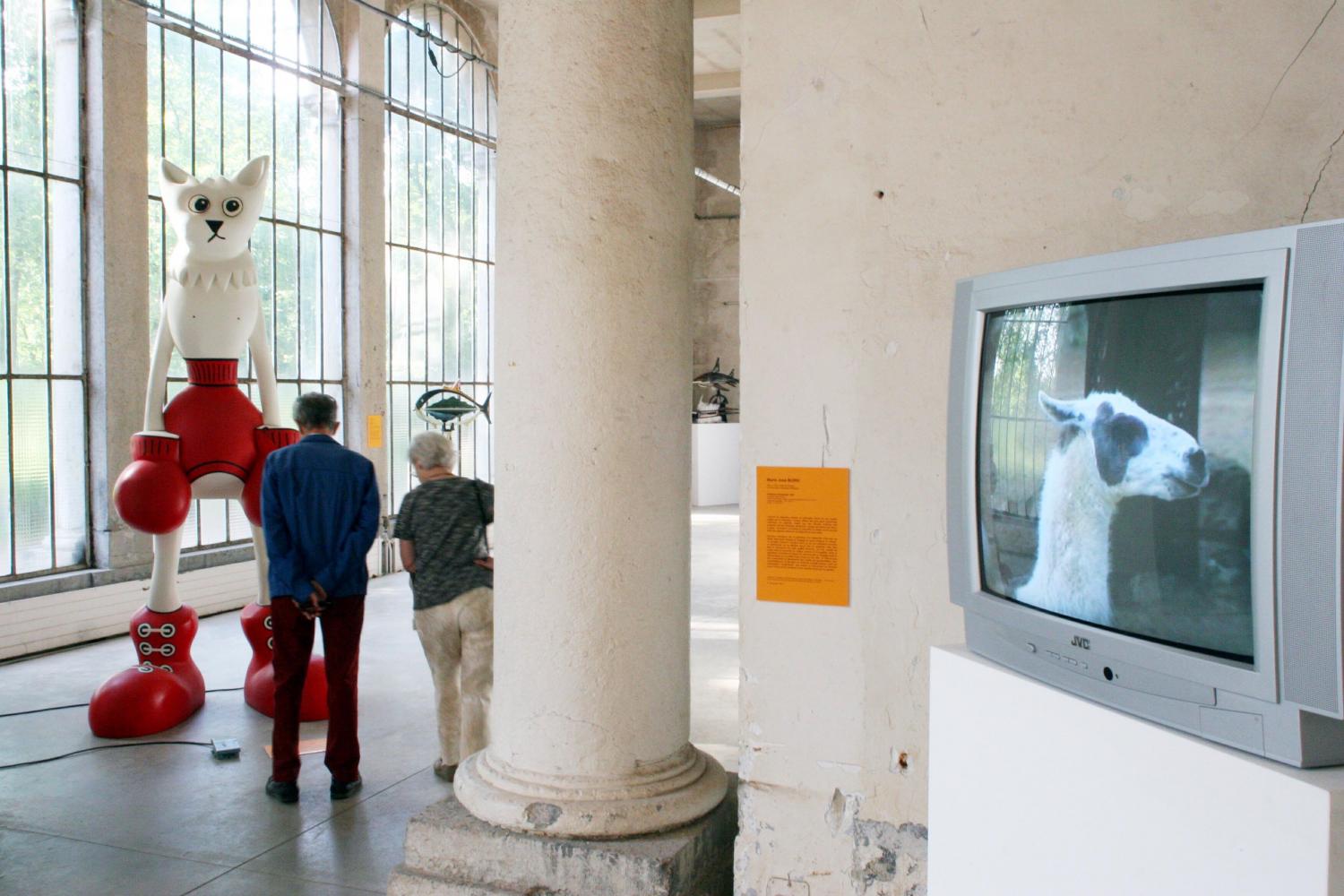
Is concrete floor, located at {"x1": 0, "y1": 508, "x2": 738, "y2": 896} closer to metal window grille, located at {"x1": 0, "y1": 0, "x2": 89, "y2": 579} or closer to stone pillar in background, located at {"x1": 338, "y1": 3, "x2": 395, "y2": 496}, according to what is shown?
metal window grille, located at {"x1": 0, "y1": 0, "x2": 89, "y2": 579}

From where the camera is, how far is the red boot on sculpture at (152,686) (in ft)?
17.3

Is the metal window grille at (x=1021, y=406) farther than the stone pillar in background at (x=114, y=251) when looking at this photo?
No

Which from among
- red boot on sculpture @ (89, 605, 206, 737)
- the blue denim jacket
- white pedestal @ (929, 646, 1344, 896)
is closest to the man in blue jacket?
the blue denim jacket

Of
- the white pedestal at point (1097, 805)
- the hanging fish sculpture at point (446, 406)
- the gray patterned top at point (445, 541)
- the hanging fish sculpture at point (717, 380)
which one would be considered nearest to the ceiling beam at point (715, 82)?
the hanging fish sculpture at point (446, 406)

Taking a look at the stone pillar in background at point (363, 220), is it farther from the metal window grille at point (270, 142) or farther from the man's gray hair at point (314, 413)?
the man's gray hair at point (314, 413)

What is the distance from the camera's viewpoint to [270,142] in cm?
928

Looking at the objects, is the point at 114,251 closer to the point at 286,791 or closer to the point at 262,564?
the point at 262,564

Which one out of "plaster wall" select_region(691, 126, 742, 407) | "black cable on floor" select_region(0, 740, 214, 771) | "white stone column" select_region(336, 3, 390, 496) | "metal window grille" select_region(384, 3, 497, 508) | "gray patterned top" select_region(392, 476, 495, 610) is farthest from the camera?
"plaster wall" select_region(691, 126, 742, 407)

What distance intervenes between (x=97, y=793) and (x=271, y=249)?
5941 millimetres

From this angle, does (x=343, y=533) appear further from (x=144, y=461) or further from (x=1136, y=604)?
(x=1136, y=604)

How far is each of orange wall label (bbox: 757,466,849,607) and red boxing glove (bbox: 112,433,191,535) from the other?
3512 mm

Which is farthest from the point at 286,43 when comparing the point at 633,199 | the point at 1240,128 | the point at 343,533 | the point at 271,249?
the point at 1240,128

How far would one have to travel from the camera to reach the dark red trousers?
425 cm

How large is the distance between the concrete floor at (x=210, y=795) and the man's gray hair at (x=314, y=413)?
154 cm
